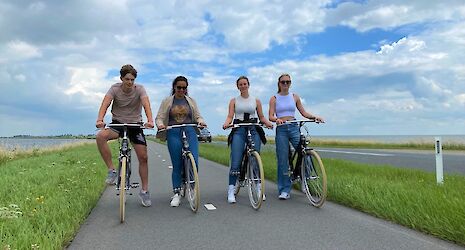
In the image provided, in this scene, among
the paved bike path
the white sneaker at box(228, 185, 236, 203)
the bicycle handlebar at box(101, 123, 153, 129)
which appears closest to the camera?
the paved bike path

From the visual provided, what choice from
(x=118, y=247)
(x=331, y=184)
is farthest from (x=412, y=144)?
(x=118, y=247)

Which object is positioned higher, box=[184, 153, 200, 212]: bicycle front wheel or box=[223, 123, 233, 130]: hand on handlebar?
box=[223, 123, 233, 130]: hand on handlebar

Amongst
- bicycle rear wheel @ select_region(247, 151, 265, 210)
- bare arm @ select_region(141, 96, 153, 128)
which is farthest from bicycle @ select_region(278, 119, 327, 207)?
bare arm @ select_region(141, 96, 153, 128)

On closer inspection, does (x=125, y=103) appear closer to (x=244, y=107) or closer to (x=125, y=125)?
(x=125, y=125)

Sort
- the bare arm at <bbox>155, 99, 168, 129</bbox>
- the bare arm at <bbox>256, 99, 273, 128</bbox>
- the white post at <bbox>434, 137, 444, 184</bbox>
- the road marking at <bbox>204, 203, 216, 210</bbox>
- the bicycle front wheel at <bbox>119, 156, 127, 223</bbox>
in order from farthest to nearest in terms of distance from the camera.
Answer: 1. the white post at <bbox>434, 137, 444, 184</bbox>
2. the bare arm at <bbox>256, 99, 273, 128</bbox>
3. the bare arm at <bbox>155, 99, 168, 129</bbox>
4. the road marking at <bbox>204, 203, 216, 210</bbox>
5. the bicycle front wheel at <bbox>119, 156, 127, 223</bbox>

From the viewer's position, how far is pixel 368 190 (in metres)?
7.20

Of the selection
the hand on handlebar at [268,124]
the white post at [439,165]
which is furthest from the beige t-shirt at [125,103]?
the white post at [439,165]

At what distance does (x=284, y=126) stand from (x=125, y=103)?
2.78 m

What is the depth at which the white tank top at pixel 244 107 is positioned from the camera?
7.36m

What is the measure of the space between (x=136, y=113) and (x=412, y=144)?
117 feet

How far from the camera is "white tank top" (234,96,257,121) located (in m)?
7.36

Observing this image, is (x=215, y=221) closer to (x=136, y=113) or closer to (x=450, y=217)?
(x=136, y=113)

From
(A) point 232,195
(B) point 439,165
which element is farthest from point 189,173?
(B) point 439,165

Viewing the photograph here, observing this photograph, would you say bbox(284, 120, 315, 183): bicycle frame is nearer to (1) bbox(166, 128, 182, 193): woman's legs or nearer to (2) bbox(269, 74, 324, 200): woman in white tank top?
(2) bbox(269, 74, 324, 200): woman in white tank top
